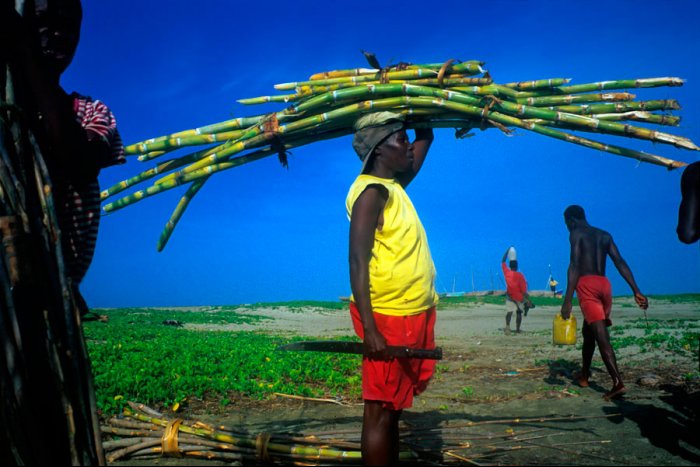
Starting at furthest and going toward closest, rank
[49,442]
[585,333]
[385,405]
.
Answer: [585,333] → [385,405] → [49,442]

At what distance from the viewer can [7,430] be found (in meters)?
1.64

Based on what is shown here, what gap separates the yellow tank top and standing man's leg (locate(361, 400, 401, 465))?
520 mm

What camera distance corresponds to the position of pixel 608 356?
5.68 metres

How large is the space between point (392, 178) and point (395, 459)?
61.0 inches

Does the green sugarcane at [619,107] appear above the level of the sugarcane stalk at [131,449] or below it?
above

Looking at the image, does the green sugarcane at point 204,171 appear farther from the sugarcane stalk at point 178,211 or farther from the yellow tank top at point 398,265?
the yellow tank top at point 398,265

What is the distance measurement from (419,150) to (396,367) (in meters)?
1.45

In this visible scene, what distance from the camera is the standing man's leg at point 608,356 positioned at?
548 cm

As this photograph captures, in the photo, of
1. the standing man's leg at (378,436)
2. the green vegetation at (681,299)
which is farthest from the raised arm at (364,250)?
the green vegetation at (681,299)

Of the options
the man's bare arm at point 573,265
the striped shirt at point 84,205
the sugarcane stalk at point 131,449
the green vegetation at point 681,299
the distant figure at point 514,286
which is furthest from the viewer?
the green vegetation at point 681,299

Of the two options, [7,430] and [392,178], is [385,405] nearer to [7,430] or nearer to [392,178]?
[392,178]

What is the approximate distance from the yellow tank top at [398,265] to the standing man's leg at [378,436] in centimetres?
52

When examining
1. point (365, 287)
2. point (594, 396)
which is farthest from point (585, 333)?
point (365, 287)

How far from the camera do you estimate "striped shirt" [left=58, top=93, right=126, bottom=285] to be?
76.5 inches
